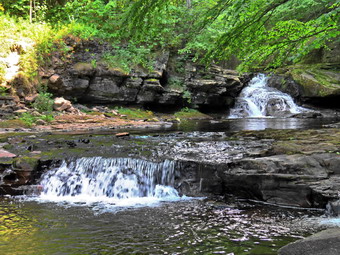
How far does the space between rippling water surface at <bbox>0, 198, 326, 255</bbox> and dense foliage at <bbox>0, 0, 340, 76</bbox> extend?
120 inches

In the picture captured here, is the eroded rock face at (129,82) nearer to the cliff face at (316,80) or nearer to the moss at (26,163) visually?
the cliff face at (316,80)

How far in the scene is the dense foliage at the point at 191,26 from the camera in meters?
4.73

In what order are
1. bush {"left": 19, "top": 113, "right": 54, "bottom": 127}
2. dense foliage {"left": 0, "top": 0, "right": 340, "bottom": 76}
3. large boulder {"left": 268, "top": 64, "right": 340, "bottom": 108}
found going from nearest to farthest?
dense foliage {"left": 0, "top": 0, "right": 340, "bottom": 76}, bush {"left": 19, "top": 113, "right": 54, "bottom": 127}, large boulder {"left": 268, "top": 64, "right": 340, "bottom": 108}

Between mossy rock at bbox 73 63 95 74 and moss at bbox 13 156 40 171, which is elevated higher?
Result: mossy rock at bbox 73 63 95 74

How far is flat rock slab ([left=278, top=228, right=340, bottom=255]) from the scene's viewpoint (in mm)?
2660

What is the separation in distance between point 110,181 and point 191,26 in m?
5.91

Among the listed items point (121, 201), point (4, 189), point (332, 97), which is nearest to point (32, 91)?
point (4, 189)

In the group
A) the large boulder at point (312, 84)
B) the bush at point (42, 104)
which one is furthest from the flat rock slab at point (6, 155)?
the large boulder at point (312, 84)

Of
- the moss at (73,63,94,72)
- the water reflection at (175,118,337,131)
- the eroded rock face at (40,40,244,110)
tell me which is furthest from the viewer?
the moss at (73,63,94,72)

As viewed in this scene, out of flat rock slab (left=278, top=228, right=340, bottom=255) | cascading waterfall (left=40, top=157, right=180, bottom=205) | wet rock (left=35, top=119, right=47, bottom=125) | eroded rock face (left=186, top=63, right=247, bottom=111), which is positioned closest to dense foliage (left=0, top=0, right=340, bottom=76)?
eroded rock face (left=186, top=63, right=247, bottom=111)

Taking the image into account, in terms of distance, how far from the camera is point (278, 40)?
6.33 meters

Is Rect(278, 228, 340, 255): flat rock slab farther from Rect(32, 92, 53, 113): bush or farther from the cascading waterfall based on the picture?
Rect(32, 92, 53, 113): bush

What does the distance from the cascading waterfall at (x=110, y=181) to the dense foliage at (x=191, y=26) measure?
9.54 feet

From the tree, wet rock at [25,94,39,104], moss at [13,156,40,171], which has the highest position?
the tree
